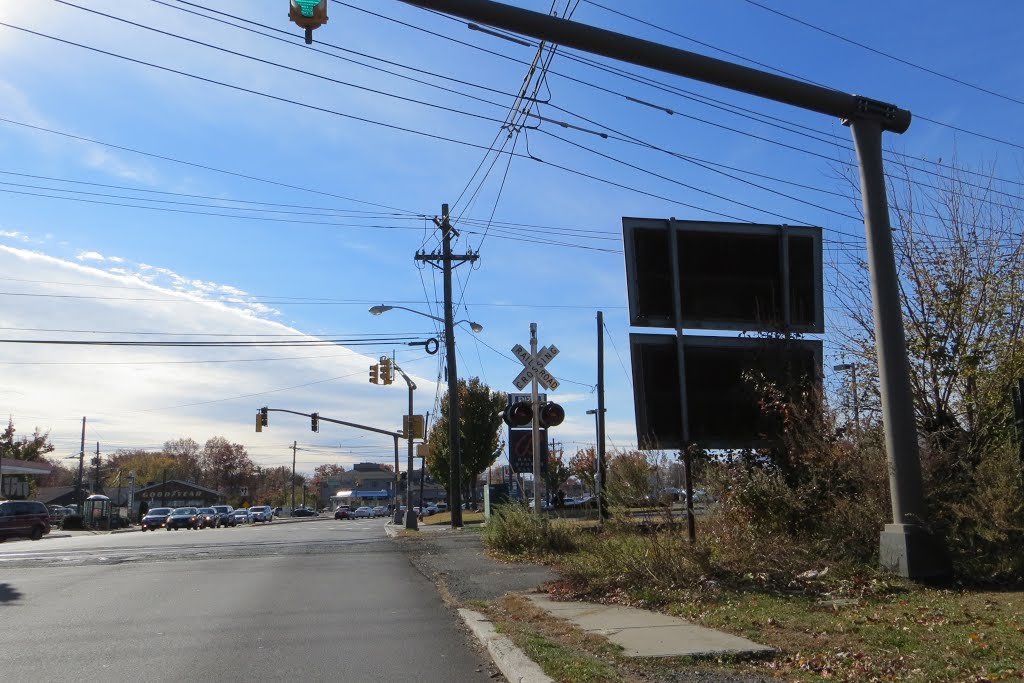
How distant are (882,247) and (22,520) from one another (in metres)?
39.3

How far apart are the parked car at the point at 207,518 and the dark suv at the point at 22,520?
727 inches

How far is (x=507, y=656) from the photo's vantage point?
23.2 feet

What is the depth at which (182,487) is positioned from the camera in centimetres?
11325

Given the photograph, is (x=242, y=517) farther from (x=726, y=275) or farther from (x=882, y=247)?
(x=882, y=247)

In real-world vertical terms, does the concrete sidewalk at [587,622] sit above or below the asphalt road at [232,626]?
above

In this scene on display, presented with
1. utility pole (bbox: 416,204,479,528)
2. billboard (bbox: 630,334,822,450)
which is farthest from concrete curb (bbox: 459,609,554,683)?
utility pole (bbox: 416,204,479,528)

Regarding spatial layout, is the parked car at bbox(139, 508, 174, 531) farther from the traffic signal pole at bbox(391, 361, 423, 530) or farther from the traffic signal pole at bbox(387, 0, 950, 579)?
the traffic signal pole at bbox(387, 0, 950, 579)

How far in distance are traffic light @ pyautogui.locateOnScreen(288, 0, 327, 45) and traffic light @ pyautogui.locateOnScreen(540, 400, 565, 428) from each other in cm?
1193

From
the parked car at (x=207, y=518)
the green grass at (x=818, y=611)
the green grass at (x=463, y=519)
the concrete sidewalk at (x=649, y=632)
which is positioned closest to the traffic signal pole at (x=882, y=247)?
the green grass at (x=818, y=611)

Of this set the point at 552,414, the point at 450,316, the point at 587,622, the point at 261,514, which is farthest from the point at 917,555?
the point at 261,514

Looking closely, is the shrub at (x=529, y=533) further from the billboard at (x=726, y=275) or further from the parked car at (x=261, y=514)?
the parked car at (x=261, y=514)

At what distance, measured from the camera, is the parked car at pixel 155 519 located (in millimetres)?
56688

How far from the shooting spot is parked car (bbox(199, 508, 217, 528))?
190 feet

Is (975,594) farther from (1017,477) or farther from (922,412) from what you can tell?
(922,412)
